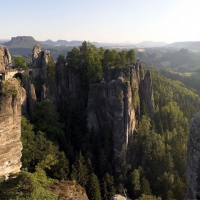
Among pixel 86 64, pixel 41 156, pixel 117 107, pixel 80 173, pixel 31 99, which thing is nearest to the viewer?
pixel 80 173

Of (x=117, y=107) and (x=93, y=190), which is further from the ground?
(x=117, y=107)

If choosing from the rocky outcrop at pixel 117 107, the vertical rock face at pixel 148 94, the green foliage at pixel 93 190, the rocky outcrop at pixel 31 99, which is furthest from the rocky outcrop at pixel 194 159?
the vertical rock face at pixel 148 94

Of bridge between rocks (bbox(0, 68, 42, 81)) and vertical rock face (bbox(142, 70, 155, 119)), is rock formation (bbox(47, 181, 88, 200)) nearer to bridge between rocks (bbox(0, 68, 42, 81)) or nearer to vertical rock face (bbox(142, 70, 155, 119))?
bridge between rocks (bbox(0, 68, 42, 81))

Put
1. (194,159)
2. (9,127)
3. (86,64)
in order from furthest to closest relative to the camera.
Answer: (86,64) → (9,127) → (194,159)

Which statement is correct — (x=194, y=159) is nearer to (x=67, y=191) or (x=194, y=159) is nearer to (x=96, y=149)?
(x=67, y=191)

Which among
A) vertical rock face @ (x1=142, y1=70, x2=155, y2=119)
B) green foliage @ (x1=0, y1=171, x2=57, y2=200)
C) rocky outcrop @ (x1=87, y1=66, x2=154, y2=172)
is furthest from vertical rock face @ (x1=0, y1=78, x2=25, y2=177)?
vertical rock face @ (x1=142, y1=70, x2=155, y2=119)

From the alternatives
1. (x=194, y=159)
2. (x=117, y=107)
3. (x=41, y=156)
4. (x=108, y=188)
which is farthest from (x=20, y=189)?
(x=117, y=107)

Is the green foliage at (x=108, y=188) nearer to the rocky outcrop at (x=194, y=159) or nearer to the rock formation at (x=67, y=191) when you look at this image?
the rock formation at (x=67, y=191)
